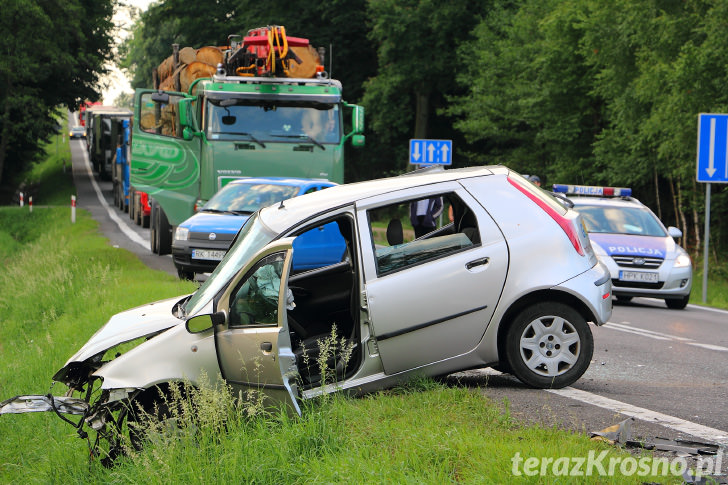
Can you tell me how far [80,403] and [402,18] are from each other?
3722 centimetres

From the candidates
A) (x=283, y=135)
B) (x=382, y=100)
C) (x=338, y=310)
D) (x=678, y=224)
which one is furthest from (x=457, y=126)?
(x=338, y=310)

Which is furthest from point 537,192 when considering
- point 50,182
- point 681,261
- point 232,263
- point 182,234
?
point 50,182

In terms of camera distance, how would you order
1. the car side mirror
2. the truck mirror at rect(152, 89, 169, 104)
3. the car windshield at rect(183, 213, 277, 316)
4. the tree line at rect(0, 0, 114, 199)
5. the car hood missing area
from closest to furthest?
the car side mirror → the car hood missing area → the car windshield at rect(183, 213, 277, 316) → the truck mirror at rect(152, 89, 169, 104) → the tree line at rect(0, 0, 114, 199)

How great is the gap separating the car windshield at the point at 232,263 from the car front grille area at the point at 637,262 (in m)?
9.86

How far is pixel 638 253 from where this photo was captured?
1600 centimetres

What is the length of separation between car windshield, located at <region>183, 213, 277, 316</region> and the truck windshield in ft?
37.9

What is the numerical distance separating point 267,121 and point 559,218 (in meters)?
11.9

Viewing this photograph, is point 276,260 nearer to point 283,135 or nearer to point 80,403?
point 80,403

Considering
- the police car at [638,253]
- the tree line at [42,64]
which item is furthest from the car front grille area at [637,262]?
the tree line at [42,64]

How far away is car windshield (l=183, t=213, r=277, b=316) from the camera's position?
A: 262 inches

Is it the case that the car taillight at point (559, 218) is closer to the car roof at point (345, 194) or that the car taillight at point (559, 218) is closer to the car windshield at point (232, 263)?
the car roof at point (345, 194)

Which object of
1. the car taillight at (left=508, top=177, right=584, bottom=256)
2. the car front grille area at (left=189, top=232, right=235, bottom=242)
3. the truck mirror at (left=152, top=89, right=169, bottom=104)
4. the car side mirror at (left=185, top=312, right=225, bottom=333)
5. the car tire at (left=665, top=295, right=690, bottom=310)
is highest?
the truck mirror at (left=152, top=89, right=169, bottom=104)

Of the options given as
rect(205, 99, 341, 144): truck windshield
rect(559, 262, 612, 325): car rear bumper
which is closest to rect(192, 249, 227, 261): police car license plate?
rect(205, 99, 341, 144): truck windshield

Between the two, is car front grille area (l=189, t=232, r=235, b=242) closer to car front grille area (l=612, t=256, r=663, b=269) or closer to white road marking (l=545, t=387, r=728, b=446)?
car front grille area (l=612, t=256, r=663, b=269)
